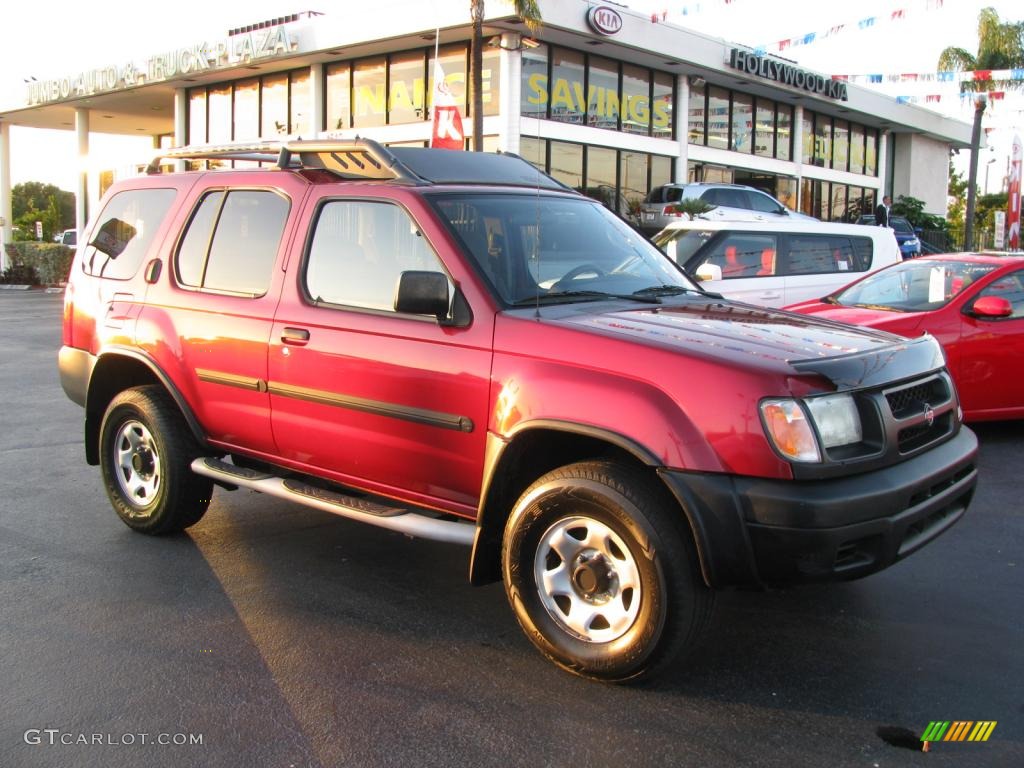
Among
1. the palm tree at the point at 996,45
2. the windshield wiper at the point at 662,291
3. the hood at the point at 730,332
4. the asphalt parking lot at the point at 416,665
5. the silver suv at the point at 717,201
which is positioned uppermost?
the palm tree at the point at 996,45

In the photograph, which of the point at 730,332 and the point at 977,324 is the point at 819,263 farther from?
the point at 730,332

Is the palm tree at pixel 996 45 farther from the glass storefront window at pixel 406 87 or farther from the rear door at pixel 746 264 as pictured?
the rear door at pixel 746 264

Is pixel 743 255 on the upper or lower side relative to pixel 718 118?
lower

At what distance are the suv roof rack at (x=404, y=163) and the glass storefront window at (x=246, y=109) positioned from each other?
980 inches

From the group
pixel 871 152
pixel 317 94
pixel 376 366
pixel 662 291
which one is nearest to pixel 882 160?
pixel 871 152

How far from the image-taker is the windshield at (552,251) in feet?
13.4

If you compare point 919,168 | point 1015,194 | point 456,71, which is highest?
point 919,168

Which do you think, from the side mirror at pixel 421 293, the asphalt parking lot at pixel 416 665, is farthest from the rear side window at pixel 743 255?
the side mirror at pixel 421 293

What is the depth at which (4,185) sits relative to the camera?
3759 centimetres

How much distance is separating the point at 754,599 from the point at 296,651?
2.05m

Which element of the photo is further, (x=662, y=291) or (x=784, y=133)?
(x=784, y=133)

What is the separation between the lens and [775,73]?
27.9 m

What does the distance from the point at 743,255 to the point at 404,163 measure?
7.57 meters

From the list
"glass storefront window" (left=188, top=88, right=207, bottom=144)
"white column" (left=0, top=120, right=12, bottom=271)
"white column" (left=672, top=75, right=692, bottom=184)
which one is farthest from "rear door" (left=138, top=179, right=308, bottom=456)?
"white column" (left=0, top=120, right=12, bottom=271)
